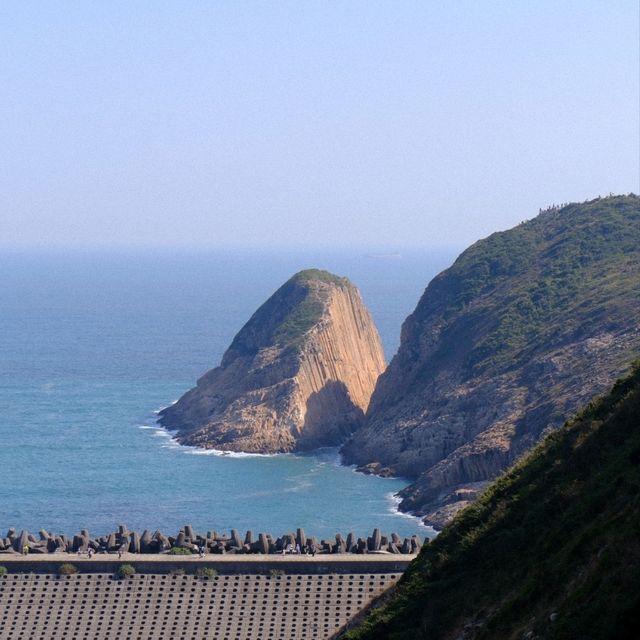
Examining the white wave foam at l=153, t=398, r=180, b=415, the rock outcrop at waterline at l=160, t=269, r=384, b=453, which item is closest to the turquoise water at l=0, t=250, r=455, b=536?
the white wave foam at l=153, t=398, r=180, b=415

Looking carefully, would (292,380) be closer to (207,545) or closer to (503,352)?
(503,352)

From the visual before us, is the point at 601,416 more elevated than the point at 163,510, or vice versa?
the point at 601,416

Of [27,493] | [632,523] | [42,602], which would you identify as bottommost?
[27,493]

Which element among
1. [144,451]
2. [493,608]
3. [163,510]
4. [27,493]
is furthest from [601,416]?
[144,451]

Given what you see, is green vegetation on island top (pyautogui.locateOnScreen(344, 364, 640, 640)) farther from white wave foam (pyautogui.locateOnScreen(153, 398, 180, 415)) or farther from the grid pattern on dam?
white wave foam (pyautogui.locateOnScreen(153, 398, 180, 415))

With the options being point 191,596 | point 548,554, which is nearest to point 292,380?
point 191,596

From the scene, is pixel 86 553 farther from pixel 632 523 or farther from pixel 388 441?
pixel 388 441

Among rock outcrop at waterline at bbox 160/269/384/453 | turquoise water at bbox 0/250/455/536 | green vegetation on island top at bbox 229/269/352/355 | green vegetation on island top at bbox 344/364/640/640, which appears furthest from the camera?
green vegetation on island top at bbox 229/269/352/355

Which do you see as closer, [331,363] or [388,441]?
[388,441]
